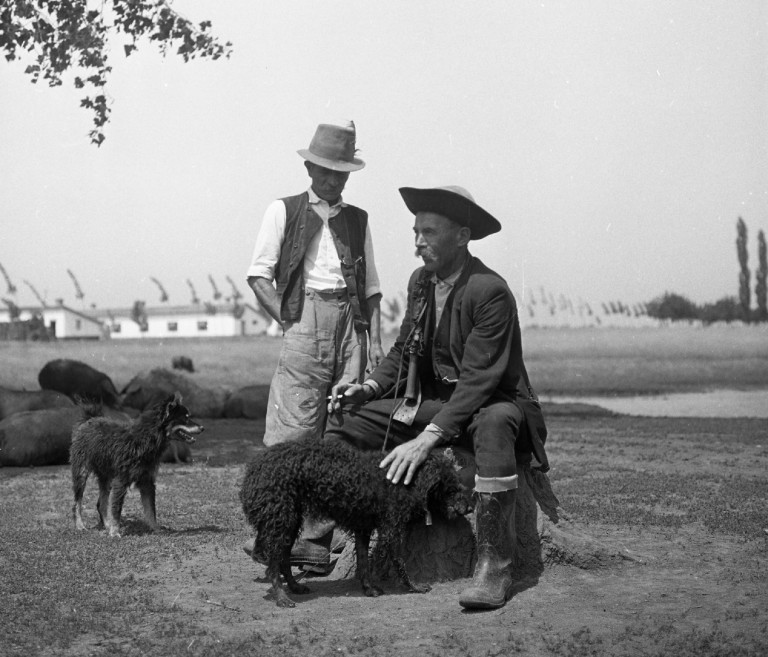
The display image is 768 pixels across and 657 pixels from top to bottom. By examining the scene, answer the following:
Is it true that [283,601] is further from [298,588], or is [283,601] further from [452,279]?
[452,279]

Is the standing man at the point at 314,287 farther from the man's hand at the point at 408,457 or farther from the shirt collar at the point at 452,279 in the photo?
the man's hand at the point at 408,457

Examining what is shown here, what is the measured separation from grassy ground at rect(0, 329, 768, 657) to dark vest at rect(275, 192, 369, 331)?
6.52 ft

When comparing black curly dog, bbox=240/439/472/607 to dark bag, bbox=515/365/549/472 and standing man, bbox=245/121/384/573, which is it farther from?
standing man, bbox=245/121/384/573

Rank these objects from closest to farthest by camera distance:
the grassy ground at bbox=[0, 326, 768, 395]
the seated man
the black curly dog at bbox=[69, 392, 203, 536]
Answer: the seated man
the black curly dog at bbox=[69, 392, 203, 536]
the grassy ground at bbox=[0, 326, 768, 395]

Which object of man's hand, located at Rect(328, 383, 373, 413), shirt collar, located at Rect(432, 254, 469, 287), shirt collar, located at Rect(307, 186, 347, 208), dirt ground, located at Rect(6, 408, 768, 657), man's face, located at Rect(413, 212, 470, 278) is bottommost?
dirt ground, located at Rect(6, 408, 768, 657)

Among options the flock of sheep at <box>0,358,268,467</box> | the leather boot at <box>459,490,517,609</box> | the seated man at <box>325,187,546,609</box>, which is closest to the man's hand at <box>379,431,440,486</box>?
the seated man at <box>325,187,546,609</box>

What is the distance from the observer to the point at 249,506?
6656mm

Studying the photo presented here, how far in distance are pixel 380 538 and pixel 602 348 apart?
40921 mm

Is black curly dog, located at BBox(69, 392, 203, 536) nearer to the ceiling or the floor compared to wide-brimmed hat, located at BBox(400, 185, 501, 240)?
nearer to the floor

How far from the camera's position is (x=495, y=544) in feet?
21.8

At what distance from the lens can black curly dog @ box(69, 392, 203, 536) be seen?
390 inches

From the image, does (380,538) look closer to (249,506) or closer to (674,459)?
(249,506)

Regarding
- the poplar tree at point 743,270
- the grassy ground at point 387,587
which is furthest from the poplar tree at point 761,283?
the grassy ground at point 387,587

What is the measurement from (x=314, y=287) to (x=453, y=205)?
53.8 inches
